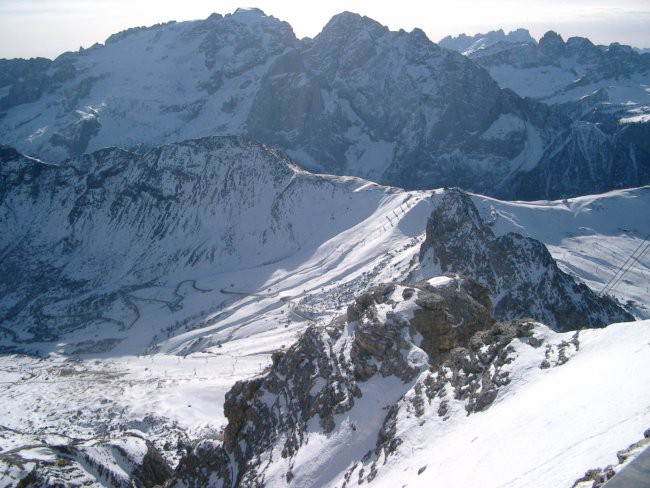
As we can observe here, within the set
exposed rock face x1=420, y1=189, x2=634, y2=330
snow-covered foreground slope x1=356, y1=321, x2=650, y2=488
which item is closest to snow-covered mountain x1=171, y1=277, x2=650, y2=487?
snow-covered foreground slope x1=356, y1=321, x2=650, y2=488

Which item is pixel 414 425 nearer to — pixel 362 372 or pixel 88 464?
pixel 362 372

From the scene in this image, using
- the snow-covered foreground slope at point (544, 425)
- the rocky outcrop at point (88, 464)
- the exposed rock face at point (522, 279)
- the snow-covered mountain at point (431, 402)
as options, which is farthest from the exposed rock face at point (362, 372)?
the exposed rock face at point (522, 279)

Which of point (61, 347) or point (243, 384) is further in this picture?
point (61, 347)

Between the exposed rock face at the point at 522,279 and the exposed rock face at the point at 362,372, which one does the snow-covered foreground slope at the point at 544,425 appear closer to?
the exposed rock face at the point at 362,372

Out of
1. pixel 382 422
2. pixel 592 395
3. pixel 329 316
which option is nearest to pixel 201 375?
pixel 329 316

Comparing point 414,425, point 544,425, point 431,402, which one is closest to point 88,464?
point 414,425

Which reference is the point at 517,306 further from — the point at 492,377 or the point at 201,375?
the point at 201,375
